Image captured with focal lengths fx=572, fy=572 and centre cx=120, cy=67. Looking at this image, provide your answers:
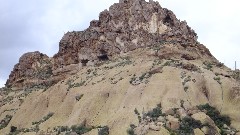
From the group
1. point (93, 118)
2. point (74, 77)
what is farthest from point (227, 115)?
point (74, 77)

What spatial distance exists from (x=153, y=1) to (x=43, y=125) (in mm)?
45906

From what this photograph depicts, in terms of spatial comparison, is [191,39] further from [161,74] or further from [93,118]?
[93,118]

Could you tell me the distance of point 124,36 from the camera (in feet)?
431

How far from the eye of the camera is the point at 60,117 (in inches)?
4262

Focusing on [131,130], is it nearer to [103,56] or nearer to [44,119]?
[44,119]

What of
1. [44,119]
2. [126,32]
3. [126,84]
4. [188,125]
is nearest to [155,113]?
[188,125]

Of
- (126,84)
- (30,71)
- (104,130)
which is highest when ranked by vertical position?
(30,71)

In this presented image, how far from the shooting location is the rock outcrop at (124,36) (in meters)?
129

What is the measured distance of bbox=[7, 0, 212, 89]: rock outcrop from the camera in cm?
12938

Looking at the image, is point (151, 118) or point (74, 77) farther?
point (74, 77)

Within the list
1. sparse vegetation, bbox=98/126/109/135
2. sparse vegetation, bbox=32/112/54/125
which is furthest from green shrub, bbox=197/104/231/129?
sparse vegetation, bbox=32/112/54/125

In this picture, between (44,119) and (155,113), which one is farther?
(44,119)

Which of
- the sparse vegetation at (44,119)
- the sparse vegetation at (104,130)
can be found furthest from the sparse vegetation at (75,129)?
the sparse vegetation at (44,119)

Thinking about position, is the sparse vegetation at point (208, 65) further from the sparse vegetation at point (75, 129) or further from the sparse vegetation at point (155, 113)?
the sparse vegetation at point (75, 129)
